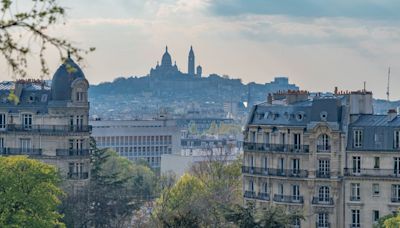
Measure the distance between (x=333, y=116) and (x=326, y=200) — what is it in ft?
20.2

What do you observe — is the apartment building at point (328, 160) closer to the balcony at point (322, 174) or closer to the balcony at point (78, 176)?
the balcony at point (322, 174)

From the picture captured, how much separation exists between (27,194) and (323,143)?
84.9 ft

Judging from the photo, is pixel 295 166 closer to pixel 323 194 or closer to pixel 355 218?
pixel 323 194

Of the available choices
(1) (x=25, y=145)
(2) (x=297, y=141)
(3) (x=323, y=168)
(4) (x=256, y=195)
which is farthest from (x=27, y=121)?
(3) (x=323, y=168)

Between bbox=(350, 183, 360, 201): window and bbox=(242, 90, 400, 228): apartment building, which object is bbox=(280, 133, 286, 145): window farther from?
bbox=(350, 183, 360, 201): window

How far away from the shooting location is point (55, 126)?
104 meters

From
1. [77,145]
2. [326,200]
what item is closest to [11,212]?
[326,200]

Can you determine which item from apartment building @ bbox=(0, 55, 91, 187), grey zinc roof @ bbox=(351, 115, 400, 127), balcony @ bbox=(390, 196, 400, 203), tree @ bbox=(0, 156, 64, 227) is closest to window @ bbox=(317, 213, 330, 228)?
balcony @ bbox=(390, 196, 400, 203)

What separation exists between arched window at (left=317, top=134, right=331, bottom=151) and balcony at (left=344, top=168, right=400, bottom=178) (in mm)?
2386

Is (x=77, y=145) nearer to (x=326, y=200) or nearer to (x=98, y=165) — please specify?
(x=98, y=165)

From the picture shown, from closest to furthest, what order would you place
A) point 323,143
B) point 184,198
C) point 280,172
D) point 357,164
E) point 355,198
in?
point 355,198 → point 357,164 → point 323,143 → point 280,172 → point 184,198

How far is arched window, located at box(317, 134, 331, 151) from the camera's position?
8988cm

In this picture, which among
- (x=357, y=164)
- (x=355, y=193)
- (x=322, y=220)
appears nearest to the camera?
(x=355, y=193)

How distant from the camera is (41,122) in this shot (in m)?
104
